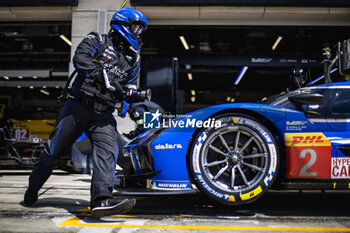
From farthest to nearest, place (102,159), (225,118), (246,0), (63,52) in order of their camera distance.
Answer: (63,52) < (246,0) < (225,118) < (102,159)

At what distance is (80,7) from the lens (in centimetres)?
838

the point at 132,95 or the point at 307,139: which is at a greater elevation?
the point at 132,95

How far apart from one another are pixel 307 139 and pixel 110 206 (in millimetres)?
1729

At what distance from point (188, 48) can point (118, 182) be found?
774 centimetres

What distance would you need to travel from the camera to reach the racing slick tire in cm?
261

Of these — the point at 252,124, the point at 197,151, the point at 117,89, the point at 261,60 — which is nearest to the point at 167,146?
the point at 197,151

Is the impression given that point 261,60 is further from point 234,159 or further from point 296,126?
point 234,159

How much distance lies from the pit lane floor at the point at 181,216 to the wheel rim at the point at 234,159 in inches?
11.1

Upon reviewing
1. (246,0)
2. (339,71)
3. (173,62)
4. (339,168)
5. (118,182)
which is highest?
(246,0)

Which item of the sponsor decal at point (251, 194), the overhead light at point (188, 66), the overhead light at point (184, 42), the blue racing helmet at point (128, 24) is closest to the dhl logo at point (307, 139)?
the sponsor decal at point (251, 194)

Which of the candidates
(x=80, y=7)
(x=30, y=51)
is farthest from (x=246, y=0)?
(x=30, y=51)

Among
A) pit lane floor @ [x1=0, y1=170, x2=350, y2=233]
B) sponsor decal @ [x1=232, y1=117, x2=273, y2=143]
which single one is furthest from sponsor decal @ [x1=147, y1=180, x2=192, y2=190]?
sponsor decal @ [x1=232, y1=117, x2=273, y2=143]

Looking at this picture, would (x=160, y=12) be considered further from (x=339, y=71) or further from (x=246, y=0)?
(x=339, y=71)

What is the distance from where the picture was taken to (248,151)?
281 cm
